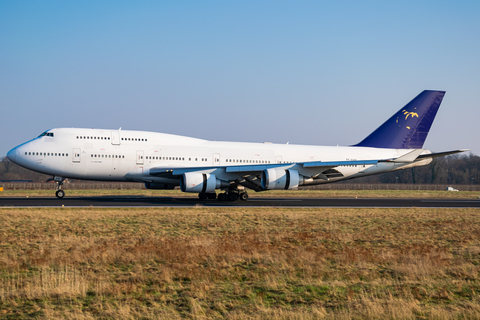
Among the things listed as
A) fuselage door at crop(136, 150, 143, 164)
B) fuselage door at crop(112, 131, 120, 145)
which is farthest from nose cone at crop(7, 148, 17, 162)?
fuselage door at crop(136, 150, 143, 164)

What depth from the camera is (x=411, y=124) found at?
3844 cm

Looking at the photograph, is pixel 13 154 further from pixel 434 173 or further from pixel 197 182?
pixel 434 173

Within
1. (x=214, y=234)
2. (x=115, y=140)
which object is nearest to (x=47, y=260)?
(x=214, y=234)

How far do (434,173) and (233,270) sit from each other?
122 metres

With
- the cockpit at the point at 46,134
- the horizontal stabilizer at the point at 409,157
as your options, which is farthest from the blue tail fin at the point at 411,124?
the cockpit at the point at 46,134

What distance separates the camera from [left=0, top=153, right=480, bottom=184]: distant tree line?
405 ft

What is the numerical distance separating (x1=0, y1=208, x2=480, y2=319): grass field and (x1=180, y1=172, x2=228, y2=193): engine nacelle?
10574mm

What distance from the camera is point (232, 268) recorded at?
1038 cm

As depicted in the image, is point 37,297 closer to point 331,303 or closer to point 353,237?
point 331,303

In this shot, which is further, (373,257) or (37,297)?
(373,257)

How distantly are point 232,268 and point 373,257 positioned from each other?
164 inches

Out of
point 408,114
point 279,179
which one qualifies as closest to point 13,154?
point 279,179

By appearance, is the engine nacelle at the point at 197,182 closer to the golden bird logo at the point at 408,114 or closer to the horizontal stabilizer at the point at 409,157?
the horizontal stabilizer at the point at 409,157

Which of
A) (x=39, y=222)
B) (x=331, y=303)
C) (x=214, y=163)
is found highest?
(x=214, y=163)
